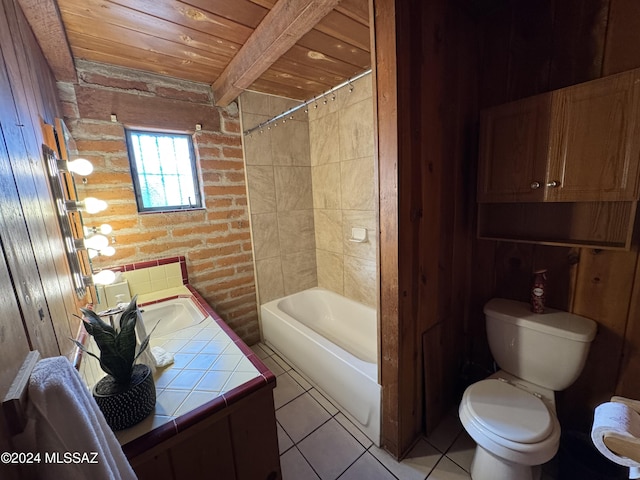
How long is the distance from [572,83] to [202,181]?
7.38ft

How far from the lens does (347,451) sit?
1.44m

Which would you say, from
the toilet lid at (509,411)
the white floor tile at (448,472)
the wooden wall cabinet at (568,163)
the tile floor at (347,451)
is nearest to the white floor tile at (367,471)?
the tile floor at (347,451)

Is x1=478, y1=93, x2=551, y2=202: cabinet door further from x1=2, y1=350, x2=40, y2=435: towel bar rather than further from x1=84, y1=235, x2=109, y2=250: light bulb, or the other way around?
x1=84, y1=235, x2=109, y2=250: light bulb

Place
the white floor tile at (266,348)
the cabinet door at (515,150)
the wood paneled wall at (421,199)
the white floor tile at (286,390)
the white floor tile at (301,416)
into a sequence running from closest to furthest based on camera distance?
the wood paneled wall at (421,199) → the cabinet door at (515,150) → the white floor tile at (301,416) → the white floor tile at (286,390) → the white floor tile at (266,348)

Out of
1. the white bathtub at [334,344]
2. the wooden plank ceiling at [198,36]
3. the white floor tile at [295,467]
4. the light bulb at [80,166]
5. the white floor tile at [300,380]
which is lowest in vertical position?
the white floor tile at [295,467]

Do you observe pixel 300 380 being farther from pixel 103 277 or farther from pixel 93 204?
pixel 93 204

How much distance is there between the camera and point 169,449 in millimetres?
792

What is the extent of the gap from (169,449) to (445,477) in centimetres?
130

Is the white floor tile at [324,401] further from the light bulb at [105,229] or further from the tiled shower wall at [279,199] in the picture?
the light bulb at [105,229]

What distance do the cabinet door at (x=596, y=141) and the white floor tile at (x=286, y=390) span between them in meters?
1.91

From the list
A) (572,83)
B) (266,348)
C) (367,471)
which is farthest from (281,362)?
(572,83)

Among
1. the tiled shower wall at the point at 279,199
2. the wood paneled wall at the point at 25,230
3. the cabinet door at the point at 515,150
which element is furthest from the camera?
the tiled shower wall at the point at 279,199

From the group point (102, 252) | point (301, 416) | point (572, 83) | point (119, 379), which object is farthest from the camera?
point (301, 416)

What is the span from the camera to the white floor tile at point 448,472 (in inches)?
50.4
